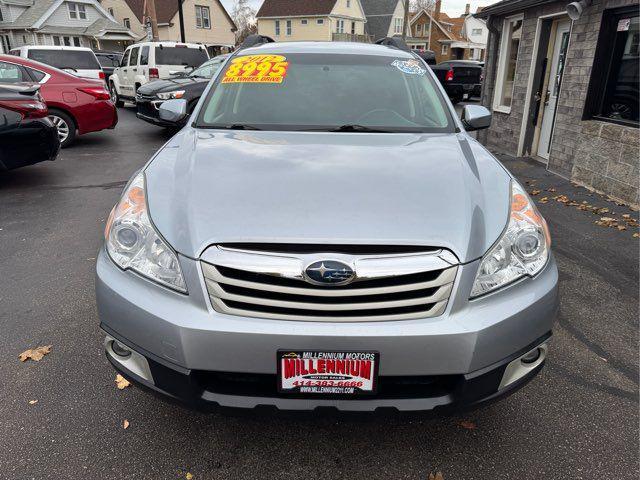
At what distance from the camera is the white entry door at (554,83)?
7.92 m

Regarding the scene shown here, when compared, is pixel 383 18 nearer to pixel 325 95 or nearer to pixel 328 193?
pixel 325 95

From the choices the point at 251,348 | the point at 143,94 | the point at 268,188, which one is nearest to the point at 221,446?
the point at 251,348

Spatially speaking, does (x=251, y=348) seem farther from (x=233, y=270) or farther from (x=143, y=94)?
(x=143, y=94)

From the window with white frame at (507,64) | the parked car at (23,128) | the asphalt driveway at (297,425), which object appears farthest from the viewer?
the window with white frame at (507,64)

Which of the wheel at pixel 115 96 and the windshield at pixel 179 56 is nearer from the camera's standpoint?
the windshield at pixel 179 56

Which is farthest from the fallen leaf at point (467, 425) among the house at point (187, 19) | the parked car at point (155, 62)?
the house at point (187, 19)

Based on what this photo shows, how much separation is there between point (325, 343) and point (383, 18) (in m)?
65.2

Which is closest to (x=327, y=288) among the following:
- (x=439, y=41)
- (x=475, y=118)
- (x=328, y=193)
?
(x=328, y=193)

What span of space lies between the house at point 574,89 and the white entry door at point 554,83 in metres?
0.02

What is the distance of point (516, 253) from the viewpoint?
6.46 ft

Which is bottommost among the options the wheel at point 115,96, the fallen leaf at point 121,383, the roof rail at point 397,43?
the fallen leaf at point 121,383

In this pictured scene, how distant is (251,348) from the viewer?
1727mm

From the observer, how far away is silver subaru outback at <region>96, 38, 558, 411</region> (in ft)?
5.71

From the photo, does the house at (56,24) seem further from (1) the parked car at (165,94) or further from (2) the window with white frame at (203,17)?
(1) the parked car at (165,94)
